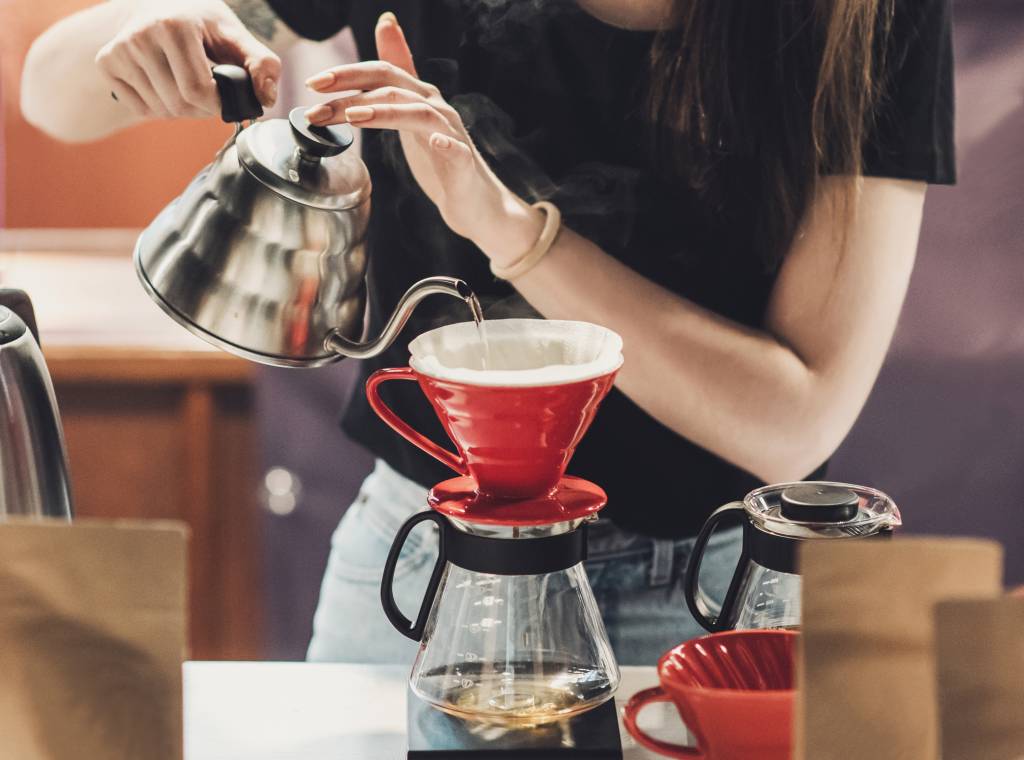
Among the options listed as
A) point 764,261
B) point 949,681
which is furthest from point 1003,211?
point 949,681

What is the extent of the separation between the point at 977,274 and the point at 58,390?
119cm

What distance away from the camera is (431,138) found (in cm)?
97

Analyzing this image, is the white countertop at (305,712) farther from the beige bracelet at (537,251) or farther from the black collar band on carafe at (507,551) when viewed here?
the beige bracelet at (537,251)

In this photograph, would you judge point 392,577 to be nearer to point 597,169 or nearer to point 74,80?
point 597,169

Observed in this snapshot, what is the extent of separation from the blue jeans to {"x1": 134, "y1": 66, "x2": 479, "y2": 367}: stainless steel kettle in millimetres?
421

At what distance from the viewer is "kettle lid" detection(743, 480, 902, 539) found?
839 millimetres

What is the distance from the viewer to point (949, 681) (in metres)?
0.62

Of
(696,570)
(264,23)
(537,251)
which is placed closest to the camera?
(696,570)

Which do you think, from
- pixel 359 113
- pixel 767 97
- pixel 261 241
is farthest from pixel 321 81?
pixel 767 97

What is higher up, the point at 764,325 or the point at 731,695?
the point at 764,325

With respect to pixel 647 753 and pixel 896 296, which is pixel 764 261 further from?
pixel 647 753

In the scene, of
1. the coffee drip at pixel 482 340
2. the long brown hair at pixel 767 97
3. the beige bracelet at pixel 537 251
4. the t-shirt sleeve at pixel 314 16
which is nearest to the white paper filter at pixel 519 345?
the coffee drip at pixel 482 340

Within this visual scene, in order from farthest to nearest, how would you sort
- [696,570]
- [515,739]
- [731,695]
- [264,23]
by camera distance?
[264,23] < [696,570] < [515,739] < [731,695]

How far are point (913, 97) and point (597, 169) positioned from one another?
1.08ft
